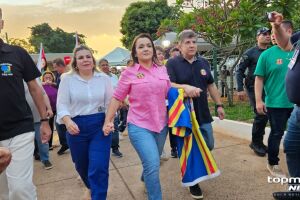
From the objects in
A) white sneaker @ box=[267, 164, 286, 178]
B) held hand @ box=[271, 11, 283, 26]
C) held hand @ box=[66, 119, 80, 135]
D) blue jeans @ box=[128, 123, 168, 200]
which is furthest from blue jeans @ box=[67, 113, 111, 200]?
white sneaker @ box=[267, 164, 286, 178]

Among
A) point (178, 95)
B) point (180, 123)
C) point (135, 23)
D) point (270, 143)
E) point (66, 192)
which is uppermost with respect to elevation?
point (135, 23)

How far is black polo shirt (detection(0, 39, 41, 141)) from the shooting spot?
2.90 meters

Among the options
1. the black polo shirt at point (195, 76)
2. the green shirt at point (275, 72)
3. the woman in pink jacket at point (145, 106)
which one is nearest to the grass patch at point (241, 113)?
the green shirt at point (275, 72)

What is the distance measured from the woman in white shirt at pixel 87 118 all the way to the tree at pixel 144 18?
35.8m

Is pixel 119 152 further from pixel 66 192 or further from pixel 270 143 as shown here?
pixel 270 143

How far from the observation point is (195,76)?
4.05 meters

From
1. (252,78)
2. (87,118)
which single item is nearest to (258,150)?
(252,78)

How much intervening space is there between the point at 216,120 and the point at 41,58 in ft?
15.3

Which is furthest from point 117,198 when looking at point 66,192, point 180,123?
point 180,123

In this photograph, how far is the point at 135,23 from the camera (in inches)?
1576

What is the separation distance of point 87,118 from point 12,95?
100cm

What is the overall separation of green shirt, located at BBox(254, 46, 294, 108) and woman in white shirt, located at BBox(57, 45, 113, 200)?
207 cm

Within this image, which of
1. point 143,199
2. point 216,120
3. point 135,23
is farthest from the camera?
point 135,23

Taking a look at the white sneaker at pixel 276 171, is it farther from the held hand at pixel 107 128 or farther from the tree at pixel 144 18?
the tree at pixel 144 18
